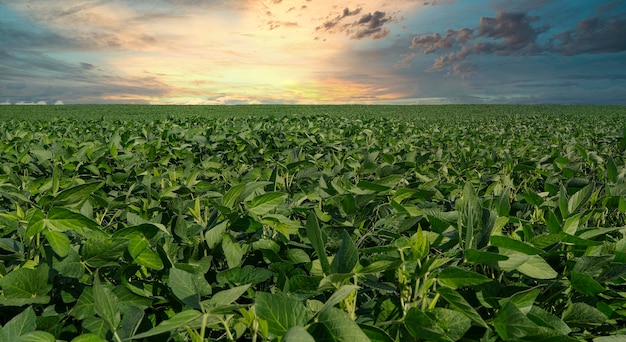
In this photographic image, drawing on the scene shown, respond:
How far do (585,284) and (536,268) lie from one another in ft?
0.58

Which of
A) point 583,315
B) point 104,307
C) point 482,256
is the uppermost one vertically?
point 482,256

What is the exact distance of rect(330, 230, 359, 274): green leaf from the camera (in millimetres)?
905

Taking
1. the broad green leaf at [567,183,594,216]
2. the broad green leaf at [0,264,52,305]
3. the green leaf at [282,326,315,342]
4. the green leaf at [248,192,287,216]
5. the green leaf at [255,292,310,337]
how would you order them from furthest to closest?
the broad green leaf at [567,183,594,216] → the green leaf at [248,192,287,216] → the broad green leaf at [0,264,52,305] → the green leaf at [255,292,310,337] → the green leaf at [282,326,315,342]

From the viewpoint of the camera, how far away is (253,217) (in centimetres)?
137

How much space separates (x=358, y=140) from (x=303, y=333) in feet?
17.4

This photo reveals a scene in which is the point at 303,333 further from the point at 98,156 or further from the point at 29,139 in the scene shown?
the point at 29,139

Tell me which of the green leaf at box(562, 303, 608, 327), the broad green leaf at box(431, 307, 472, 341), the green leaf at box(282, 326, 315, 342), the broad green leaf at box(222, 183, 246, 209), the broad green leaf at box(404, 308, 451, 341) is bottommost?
the green leaf at box(562, 303, 608, 327)

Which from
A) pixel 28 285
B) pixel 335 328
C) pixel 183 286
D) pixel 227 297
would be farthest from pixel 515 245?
pixel 28 285

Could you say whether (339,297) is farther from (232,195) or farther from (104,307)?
(232,195)

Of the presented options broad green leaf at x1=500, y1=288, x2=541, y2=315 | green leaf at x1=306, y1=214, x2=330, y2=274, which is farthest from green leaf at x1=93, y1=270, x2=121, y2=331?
broad green leaf at x1=500, y1=288, x2=541, y2=315

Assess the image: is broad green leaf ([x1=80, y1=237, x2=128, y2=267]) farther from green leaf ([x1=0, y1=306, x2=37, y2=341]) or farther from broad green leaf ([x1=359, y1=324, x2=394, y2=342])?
broad green leaf ([x1=359, y1=324, x2=394, y2=342])

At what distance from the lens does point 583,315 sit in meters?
1.16

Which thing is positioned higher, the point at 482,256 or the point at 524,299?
the point at 482,256

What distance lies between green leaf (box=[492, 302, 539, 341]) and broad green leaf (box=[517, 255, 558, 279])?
183 mm
